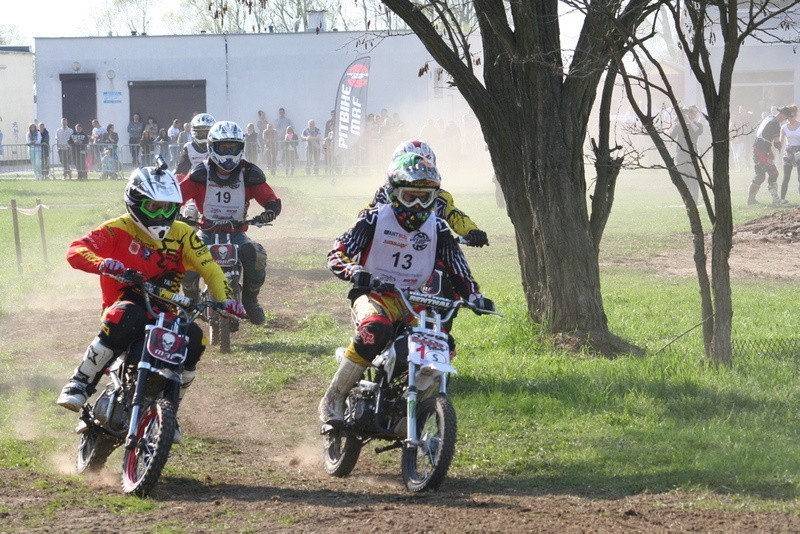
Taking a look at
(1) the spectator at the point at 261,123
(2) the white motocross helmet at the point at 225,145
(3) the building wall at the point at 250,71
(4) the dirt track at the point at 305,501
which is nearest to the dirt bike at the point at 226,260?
(2) the white motocross helmet at the point at 225,145

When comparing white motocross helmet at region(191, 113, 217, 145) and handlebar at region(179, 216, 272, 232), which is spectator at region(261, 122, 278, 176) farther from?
handlebar at region(179, 216, 272, 232)

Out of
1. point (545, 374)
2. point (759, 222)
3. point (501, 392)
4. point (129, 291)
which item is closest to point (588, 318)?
point (545, 374)

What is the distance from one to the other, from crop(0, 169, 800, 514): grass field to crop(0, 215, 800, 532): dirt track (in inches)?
12.9

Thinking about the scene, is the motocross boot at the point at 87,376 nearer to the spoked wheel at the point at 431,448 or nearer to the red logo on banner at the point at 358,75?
the spoked wheel at the point at 431,448

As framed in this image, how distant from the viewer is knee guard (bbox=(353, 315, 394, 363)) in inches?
282

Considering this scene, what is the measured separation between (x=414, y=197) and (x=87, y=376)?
2.30 m

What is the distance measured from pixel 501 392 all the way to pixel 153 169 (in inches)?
137

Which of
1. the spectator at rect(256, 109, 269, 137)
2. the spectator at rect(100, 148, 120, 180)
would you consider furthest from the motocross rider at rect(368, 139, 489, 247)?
the spectator at rect(256, 109, 269, 137)

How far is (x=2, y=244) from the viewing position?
21.9 metres

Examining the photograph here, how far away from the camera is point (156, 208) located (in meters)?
7.24

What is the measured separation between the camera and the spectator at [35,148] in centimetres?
3984

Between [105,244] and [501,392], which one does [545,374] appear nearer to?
[501,392]

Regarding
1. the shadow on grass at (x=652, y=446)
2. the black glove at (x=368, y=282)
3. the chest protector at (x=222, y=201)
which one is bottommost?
the shadow on grass at (x=652, y=446)

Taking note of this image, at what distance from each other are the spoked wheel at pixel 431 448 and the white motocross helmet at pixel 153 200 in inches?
76.4
